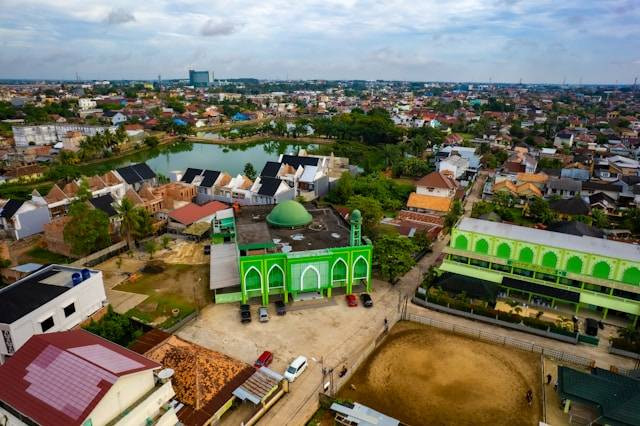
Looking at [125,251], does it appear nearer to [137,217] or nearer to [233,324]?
[137,217]

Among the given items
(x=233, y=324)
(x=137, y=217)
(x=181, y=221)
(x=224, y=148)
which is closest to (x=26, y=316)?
(x=233, y=324)

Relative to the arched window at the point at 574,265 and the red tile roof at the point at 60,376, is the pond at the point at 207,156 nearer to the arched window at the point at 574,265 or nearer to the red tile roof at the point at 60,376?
the arched window at the point at 574,265

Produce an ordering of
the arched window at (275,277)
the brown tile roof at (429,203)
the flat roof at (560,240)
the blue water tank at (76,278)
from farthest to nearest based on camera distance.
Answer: the brown tile roof at (429,203), the arched window at (275,277), the flat roof at (560,240), the blue water tank at (76,278)

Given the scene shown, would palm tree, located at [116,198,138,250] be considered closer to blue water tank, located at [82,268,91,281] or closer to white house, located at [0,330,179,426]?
blue water tank, located at [82,268,91,281]

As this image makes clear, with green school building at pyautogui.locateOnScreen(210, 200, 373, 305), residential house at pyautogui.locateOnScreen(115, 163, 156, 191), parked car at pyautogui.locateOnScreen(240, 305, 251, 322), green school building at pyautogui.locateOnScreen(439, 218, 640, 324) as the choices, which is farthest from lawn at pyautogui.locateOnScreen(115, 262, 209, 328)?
residential house at pyautogui.locateOnScreen(115, 163, 156, 191)

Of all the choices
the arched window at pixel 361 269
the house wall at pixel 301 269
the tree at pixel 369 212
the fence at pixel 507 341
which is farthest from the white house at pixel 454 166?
the fence at pixel 507 341

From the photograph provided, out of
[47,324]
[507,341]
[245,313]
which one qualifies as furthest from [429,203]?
[47,324]

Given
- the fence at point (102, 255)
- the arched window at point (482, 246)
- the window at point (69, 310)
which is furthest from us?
the fence at point (102, 255)
